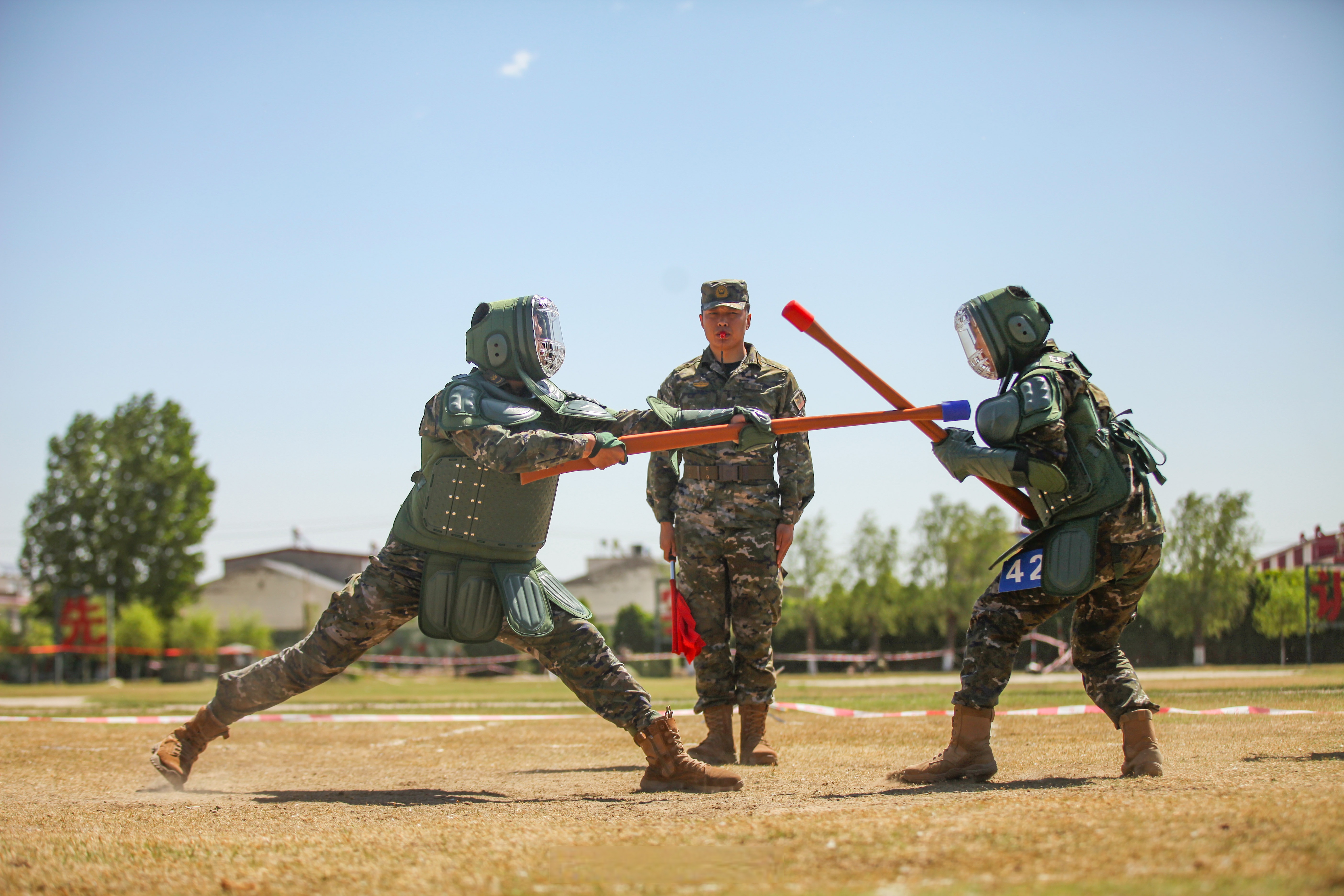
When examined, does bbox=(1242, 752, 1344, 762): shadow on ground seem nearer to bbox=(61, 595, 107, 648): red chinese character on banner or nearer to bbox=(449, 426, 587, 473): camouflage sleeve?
bbox=(449, 426, 587, 473): camouflage sleeve

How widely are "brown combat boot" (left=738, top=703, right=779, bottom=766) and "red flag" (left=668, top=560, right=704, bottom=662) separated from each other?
390mm

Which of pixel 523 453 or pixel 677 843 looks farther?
pixel 523 453

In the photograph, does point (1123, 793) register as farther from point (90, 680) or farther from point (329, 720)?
point (90, 680)

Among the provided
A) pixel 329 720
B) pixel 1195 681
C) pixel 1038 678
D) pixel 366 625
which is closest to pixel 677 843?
pixel 366 625

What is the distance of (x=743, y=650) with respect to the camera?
6059mm

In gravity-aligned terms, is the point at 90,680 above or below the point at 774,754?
below

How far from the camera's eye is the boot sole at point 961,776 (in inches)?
183

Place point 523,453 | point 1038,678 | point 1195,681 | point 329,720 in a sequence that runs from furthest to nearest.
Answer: point 1038,678
point 1195,681
point 329,720
point 523,453

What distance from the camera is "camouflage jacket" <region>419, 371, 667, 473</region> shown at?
4797 millimetres

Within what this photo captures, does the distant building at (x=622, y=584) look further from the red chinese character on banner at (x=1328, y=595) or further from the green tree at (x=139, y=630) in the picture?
the red chinese character on banner at (x=1328, y=595)

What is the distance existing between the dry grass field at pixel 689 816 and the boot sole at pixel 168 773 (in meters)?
0.13

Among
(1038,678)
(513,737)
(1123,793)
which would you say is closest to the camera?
(1123,793)

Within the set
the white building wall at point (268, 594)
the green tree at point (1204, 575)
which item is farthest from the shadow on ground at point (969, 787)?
the white building wall at point (268, 594)

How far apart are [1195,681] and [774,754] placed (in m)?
9.25
